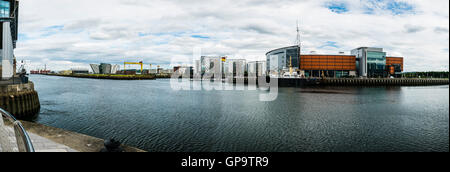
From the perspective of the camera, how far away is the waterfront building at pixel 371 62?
116 metres

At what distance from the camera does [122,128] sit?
59.3 feet

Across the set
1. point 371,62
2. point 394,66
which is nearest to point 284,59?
point 371,62

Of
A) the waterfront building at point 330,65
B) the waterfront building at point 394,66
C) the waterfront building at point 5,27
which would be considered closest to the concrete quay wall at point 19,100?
the waterfront building at point 5,27

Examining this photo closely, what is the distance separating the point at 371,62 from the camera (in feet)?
383

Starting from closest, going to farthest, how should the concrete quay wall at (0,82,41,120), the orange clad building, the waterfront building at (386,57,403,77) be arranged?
the concrete quay wall at (0,82,41,120)
the orange clad building
the waterfront building at (386,57,403,77)

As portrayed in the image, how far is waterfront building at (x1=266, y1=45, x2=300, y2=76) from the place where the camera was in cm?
12300

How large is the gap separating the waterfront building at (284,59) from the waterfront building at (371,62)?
29.5 metres

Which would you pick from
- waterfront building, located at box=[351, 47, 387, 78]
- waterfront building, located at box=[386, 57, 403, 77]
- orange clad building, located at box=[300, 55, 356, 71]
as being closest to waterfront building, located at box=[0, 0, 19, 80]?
orange clad building, located at box=[300, 55, 356, 71]

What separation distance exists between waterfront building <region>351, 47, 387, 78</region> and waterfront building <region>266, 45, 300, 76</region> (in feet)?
96.9

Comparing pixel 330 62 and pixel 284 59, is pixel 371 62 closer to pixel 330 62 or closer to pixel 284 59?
pixel 330 62

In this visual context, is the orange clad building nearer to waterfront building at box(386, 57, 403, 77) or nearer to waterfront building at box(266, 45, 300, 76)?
waterfront building at box(266, 45, 300, 76)
